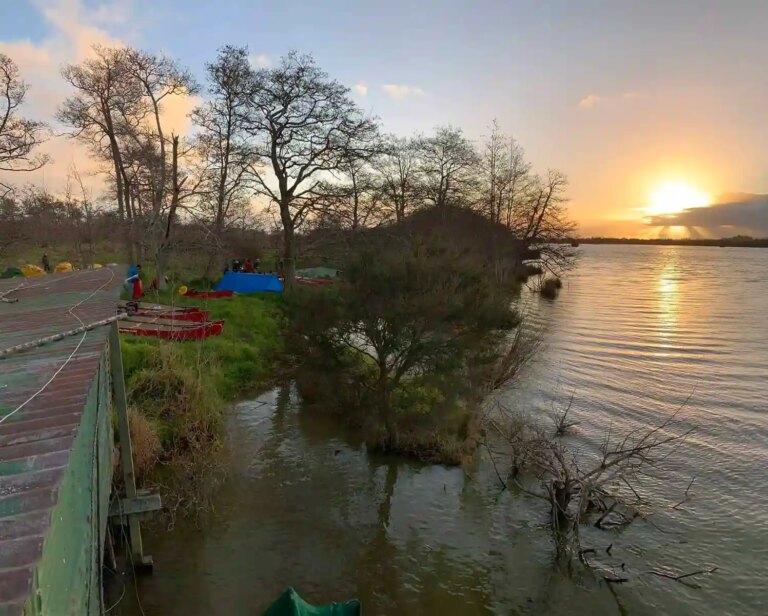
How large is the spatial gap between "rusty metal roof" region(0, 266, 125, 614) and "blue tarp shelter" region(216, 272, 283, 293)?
24496 mm

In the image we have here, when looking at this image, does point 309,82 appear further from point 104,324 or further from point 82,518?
point 82,518

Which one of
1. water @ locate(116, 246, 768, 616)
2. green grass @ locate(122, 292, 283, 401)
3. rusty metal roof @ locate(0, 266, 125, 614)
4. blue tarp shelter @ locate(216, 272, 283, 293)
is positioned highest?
rusty metal roof @ locate(0, 266, 125, 614)

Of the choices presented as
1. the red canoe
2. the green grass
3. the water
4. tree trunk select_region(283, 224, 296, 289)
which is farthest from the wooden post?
tree trunk select_region(283, 224, 296, 289)

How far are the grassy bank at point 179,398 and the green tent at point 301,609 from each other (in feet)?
17.0

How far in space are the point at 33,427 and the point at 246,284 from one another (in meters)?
29.0

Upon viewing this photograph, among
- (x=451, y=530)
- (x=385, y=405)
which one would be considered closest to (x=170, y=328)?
(x=385, y=405)

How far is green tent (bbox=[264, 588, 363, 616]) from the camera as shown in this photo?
21.0 ft

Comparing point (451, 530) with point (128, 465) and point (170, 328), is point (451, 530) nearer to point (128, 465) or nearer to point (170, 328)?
point (128, 465)

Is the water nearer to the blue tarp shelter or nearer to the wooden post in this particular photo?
the wooden post

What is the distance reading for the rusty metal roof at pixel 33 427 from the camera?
4.83 ft

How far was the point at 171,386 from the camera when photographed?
537 inches

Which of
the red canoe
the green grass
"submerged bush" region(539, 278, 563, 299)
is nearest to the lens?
the green grass

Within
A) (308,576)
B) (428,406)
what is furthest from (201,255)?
(308,576)

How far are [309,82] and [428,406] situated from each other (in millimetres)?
19069
